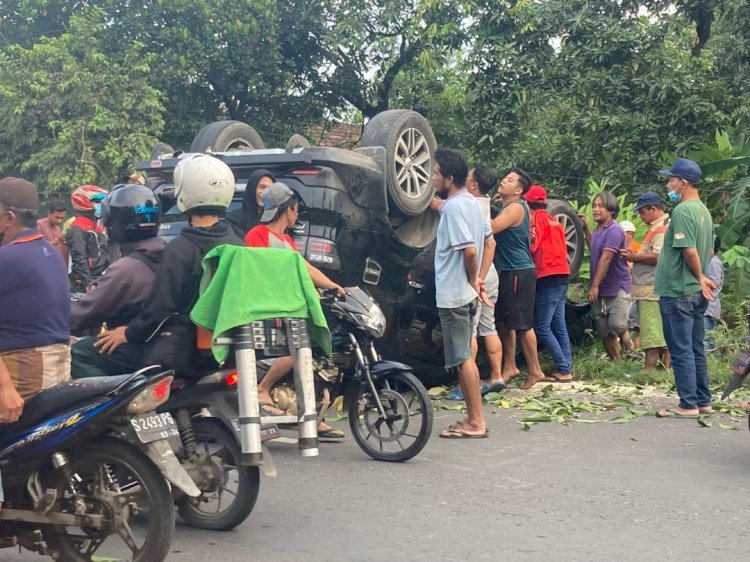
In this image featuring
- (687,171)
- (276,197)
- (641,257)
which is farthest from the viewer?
(641,257)

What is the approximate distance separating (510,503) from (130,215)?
8.25 ft

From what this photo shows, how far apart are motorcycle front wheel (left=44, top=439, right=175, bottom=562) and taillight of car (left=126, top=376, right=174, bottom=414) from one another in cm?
16

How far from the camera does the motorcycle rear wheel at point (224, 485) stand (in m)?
4.72

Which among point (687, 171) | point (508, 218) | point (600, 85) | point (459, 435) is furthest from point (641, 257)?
point (600, 85)

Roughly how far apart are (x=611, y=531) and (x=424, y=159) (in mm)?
4567

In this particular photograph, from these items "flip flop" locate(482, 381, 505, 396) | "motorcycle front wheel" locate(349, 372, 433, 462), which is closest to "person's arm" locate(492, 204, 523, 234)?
"flip flop" locate(482, 381, 505, 396)

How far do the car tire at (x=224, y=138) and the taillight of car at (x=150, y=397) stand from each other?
15.7 feet

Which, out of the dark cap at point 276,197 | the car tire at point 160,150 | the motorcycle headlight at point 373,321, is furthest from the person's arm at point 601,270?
the dark cap at point 276,197

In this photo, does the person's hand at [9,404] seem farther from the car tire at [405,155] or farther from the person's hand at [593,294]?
the person's hand at [593,294]

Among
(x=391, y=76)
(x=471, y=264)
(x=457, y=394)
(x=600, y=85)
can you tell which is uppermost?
(x=391, y=76)

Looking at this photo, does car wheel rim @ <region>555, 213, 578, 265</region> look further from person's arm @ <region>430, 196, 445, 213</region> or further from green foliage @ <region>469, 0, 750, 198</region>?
green foliage @ <region>469, 0, 750, 198</region>

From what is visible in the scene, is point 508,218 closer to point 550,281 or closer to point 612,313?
point 550,281

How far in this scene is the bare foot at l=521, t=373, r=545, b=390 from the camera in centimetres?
898

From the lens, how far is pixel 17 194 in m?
4.23
